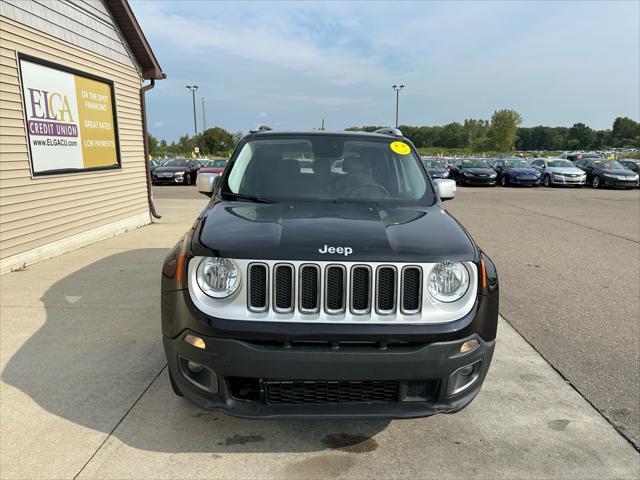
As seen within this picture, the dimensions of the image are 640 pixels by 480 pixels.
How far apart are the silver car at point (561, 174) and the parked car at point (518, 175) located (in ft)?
2.22

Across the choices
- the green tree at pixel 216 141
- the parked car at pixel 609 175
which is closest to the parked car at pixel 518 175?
the parked car at pixel 609 175

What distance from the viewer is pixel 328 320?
2369 mm

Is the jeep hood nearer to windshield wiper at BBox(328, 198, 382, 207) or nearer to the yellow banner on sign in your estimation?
windshield wiper at BBox(328, 198, 382, 207)

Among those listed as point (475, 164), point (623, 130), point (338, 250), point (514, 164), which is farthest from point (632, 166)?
point (623, 130)

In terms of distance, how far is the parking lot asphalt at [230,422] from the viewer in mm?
2578

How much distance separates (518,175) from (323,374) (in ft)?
82.2

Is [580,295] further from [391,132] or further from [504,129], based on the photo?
[504,129]

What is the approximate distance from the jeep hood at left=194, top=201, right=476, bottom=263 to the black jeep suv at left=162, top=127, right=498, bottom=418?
0.03 feet

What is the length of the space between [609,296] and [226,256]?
16.8ft

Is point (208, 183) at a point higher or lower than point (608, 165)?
higher

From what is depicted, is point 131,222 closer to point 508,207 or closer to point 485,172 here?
point 508,207

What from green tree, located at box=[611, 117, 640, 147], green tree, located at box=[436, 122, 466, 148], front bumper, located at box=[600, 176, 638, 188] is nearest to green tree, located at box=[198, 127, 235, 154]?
front bumper, located at box=[600, 176, 638, 188]

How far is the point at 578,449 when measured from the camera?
2.76m

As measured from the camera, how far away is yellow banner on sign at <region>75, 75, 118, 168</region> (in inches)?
323
